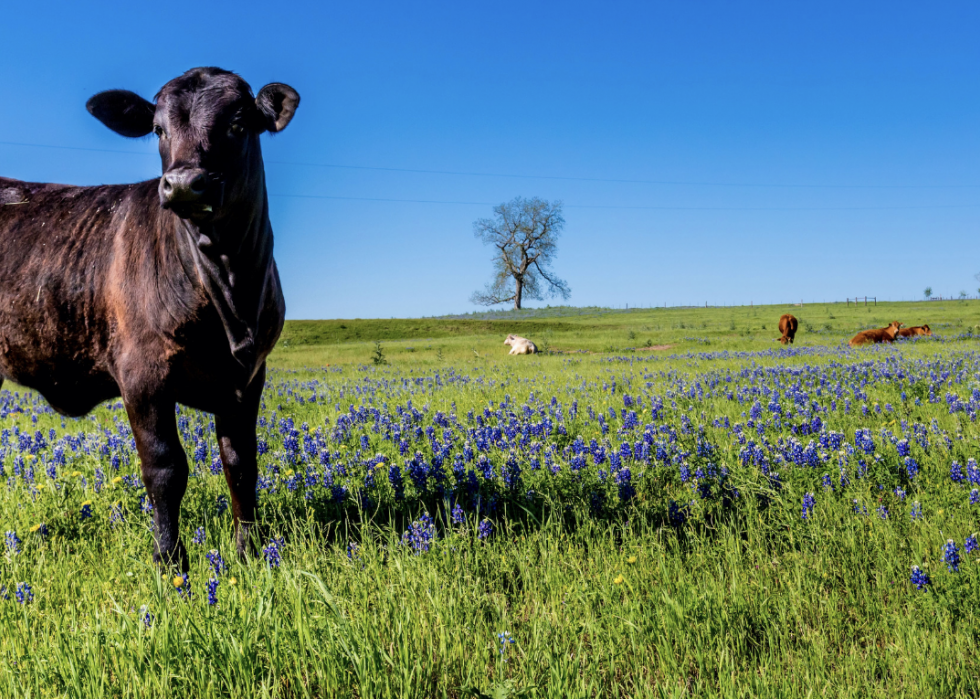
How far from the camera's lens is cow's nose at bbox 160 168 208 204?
311 cm

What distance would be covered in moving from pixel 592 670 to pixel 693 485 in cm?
268

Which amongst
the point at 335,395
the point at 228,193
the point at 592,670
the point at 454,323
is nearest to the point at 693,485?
the point at 592,670

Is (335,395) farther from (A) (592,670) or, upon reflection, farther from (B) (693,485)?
(A) (592,670)

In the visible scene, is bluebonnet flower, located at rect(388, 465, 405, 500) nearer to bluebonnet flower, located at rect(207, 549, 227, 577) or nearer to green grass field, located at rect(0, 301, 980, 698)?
green grass field, located at rect(0, 301, 980, 698)

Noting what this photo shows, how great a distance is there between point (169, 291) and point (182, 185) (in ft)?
3.09

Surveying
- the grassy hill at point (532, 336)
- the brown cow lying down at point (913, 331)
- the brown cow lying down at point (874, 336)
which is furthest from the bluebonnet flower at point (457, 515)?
the brown cow lying down at point (913, 331)

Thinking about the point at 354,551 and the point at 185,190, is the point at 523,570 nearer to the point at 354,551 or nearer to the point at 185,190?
the point at 354,551

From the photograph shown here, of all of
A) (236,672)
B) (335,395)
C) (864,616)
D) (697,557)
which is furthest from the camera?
(335,395)

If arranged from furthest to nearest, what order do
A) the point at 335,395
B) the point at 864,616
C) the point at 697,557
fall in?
1. the point at 335,395
2. the point at 697,557
3. the point at 864,616

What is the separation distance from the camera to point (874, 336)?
26.7 meters

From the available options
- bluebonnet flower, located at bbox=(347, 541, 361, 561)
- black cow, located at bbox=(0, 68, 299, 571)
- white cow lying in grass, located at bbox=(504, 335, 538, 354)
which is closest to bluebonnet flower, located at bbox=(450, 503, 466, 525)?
bluebonnet flower, located at bbox=(347, 541, 361, 561)

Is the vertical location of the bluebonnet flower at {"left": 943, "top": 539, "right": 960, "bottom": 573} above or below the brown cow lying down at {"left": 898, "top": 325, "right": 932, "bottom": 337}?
below

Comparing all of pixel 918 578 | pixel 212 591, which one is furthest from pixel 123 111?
pixel 918 578

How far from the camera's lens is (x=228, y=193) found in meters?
3.57
